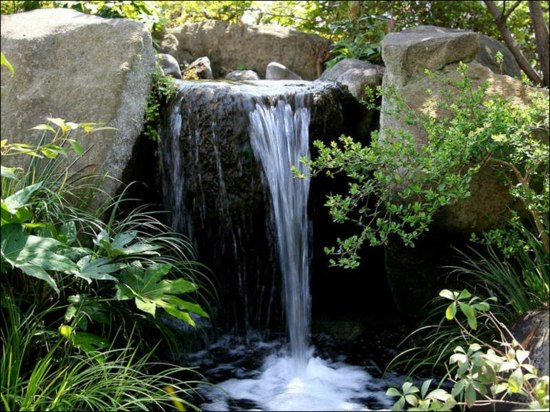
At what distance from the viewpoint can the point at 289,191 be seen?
5.86 m

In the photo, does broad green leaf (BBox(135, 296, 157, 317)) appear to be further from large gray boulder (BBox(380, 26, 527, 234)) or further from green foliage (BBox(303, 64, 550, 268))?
large gray boulder (BBox(380, 26, 527, 234))

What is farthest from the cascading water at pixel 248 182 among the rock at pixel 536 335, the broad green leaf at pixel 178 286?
the rock at pixel 536 335

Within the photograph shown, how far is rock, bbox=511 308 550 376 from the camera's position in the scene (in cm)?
375

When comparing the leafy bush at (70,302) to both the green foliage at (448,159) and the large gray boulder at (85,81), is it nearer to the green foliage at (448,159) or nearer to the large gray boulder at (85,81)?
the large gray boulder at (85,81)

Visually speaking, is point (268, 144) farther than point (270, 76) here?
No

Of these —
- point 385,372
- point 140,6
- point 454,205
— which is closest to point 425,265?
point 454,205

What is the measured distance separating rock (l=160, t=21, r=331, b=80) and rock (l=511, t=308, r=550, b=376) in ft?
17.7

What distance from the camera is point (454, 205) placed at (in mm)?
5273

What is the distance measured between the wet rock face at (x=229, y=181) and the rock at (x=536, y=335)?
7.97ft

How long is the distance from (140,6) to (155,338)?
4147 mm

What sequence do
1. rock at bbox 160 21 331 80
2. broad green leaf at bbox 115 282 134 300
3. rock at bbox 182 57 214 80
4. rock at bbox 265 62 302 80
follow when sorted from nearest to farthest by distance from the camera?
broad green leaf at bbox 115 282 134 300, rock at bbox 182 57 214 80, rock at bbox 265 62 302 80, rock at bbox 160 21 331 80

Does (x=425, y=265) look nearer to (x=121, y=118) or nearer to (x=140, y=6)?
(x=121, y=118)

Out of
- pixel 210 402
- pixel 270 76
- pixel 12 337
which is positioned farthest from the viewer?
pixel 270 76

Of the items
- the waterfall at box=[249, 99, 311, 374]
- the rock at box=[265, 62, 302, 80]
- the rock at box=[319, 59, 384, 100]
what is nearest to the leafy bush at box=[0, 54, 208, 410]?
the waterfall at box=[249, 99, 311, 374]
